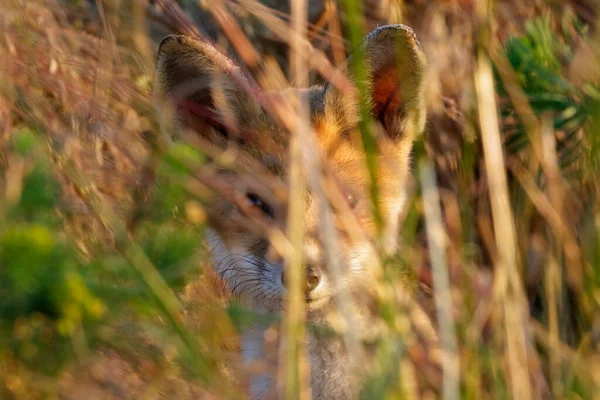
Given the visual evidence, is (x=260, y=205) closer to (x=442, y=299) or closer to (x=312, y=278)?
(x=312, y=278)

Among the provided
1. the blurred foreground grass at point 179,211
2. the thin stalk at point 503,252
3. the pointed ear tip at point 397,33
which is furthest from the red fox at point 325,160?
the thin stalk at point 503,252

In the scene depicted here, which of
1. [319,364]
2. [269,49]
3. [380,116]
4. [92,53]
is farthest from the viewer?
[269,49]

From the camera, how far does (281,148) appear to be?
3271 millimetres

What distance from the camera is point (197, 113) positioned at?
3.28 metres

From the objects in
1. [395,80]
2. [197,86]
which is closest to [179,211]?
[197,86]

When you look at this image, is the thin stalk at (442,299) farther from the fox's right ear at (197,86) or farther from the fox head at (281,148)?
the fox's right ear at (197,86)

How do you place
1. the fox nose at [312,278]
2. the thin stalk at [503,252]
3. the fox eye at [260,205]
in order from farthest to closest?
the fox eye at [260,205] < the fox nose at [312,278] < the thin stalk at [503,252]

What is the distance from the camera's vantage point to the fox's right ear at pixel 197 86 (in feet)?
9.39

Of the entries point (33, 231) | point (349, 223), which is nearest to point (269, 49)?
point (349, 223)

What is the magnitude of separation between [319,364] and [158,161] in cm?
108

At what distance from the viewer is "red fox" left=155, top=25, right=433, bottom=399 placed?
2816 mm

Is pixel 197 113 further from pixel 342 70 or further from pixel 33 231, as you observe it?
pixel 33 231

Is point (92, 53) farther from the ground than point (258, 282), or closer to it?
farther from the ground

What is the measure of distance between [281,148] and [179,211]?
783 millimetres
